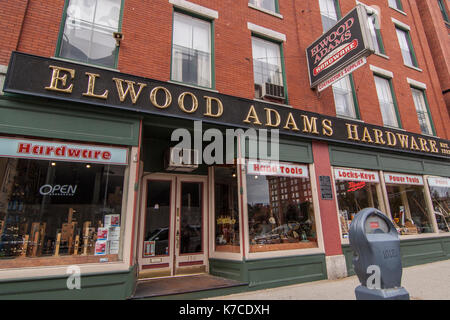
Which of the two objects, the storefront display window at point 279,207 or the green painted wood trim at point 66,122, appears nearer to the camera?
the green painted wood trim at point 66,122

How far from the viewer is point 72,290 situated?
4582 mm

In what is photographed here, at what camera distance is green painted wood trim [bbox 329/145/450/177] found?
8.38 m

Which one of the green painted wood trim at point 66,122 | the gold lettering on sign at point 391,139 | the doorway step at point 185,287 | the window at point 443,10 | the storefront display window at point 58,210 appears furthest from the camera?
the window at point 443,10

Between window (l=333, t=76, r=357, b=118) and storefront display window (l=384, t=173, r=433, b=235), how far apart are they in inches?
101

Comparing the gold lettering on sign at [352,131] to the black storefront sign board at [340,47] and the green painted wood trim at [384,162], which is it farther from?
the black storefront sign board at [340,47]

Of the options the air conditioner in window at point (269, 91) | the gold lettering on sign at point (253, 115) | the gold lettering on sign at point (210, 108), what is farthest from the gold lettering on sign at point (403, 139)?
the gold lettering on sign at point (210, 108)

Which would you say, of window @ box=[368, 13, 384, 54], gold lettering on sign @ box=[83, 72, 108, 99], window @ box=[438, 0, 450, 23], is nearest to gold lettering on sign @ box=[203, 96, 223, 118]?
gold lettering on sign @ box=[83, 72, 108, 99]

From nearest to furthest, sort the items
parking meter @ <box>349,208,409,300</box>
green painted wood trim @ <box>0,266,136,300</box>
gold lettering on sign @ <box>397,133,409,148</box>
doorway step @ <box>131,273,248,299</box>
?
1. parking meter @ <box>349,208,409,300</box>
2. green painted wood trim @ <box>0,266,136,300</box>
3. doorway step @ <box>131,273,248,299</box>
4. gold lettering on sign @ <box>397,133,409,148</box>

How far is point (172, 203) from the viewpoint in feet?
24.6

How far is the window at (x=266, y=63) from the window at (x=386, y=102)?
4.77 m

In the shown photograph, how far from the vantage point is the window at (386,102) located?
1031 centimetres

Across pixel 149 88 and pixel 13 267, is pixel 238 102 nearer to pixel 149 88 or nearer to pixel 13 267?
pixel 149 88

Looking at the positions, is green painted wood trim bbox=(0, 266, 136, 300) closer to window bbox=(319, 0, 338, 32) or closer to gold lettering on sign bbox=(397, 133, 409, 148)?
gold lettering on sign bbox=(397, 133, 409, 148)

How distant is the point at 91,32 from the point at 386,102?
418 inches
